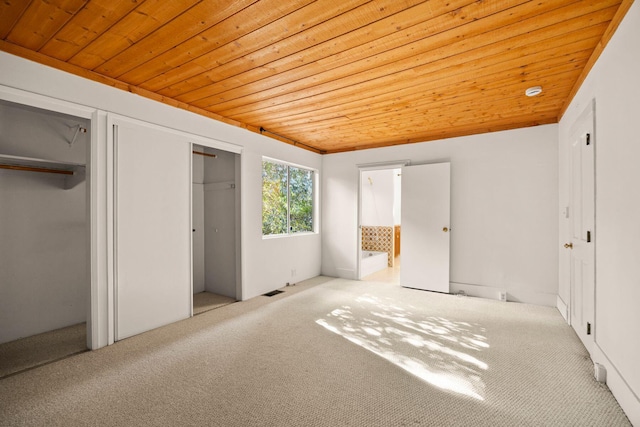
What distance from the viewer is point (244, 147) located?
4.09 metres

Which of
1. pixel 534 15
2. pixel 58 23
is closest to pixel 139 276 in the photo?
pixel 58 23

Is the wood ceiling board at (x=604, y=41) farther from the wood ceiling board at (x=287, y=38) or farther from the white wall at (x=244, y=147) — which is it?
the white wall at (x=244, y=147)

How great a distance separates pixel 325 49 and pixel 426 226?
322 centimetres

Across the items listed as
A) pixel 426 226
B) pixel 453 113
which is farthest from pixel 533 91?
pixel 426 226

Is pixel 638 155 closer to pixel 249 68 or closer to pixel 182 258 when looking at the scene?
pixel 249 68

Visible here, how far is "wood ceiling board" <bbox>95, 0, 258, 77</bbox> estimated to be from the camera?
1.77 m

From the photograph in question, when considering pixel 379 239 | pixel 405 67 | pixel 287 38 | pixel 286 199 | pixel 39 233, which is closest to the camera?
pixel 287 38

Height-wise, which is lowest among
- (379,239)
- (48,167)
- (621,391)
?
(621,391)

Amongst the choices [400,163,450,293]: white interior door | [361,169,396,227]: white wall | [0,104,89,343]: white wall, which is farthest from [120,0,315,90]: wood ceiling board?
[361,169,396,227]: white wall

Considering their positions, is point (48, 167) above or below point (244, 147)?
below

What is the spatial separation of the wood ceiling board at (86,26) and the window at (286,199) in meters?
A: 2.62

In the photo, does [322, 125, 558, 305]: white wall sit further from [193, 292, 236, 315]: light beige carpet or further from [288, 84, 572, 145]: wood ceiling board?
[193, 292, 236, 315]: light beige carpet

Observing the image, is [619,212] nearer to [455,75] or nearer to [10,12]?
[455,75]

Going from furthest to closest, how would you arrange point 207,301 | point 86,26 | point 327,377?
point 207,301, point 327,377, point 86,26
